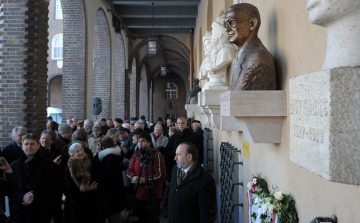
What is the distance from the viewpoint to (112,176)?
4.91m

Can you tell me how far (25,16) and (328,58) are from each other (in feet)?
20.3

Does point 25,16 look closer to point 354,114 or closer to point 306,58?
point 306,58

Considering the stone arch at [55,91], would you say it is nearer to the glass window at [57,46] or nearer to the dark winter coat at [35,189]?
the glass window at [57,46]

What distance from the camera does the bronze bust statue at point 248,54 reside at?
221cm

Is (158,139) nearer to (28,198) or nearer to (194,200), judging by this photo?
(28,198)

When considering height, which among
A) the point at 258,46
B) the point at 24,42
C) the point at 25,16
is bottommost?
the point at 258,46

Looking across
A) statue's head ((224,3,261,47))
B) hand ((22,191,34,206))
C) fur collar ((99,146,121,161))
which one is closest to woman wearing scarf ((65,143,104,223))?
hand ((22,191,34,206))

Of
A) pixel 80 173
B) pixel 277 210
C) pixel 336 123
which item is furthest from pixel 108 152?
pixel 336 123

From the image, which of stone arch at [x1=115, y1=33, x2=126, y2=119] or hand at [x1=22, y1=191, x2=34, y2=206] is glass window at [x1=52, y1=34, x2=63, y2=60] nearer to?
stone arch at [x1=115, y1=33, x2=126, y2=119]

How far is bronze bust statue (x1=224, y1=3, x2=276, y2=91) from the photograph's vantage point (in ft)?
7.23

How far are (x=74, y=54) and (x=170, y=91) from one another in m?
31.0

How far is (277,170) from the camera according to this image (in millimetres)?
2408

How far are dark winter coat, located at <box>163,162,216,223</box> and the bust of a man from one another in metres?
2.21

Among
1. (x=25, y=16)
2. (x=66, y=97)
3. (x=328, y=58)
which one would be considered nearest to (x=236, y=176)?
(x=328, y=58)
